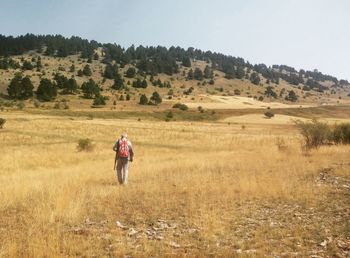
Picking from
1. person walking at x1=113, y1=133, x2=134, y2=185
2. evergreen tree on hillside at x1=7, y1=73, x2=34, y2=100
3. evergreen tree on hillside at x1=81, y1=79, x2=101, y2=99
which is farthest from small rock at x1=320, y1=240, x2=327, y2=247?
evergreen tree on hillside at x1=7, y1=73, x2=34, y2=100

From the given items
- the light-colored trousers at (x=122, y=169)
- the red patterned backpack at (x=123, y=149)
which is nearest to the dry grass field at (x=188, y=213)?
the light-colored trousers at (x=122, y=169)

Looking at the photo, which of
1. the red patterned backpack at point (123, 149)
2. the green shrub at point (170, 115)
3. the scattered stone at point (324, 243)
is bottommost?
the green shrub at point (170, 115)

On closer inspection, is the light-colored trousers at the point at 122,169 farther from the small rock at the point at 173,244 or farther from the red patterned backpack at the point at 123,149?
the small rock at the point at 173,244

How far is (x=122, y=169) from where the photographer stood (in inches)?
760

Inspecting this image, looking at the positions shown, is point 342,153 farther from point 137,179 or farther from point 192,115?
point 192,115

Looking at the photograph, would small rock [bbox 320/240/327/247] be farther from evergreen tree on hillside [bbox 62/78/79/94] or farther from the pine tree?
evergreen tree on hillside [bbox 62/78/79/94]

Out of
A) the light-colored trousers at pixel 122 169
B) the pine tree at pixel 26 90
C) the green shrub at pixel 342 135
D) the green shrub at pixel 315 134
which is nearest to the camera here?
the light-colored trousers at pixel 122 169

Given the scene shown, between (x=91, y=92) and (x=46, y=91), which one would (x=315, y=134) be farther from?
(x=91, y=92)

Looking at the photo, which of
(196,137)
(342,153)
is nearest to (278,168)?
(342,153)

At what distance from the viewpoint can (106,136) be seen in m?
55.7

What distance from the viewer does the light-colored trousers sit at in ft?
63.2

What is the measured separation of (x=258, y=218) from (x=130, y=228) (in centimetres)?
375

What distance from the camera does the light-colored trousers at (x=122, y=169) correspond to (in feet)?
63.2

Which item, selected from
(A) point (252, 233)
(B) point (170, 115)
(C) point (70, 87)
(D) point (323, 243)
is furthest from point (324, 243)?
(C) point (70, 87)
